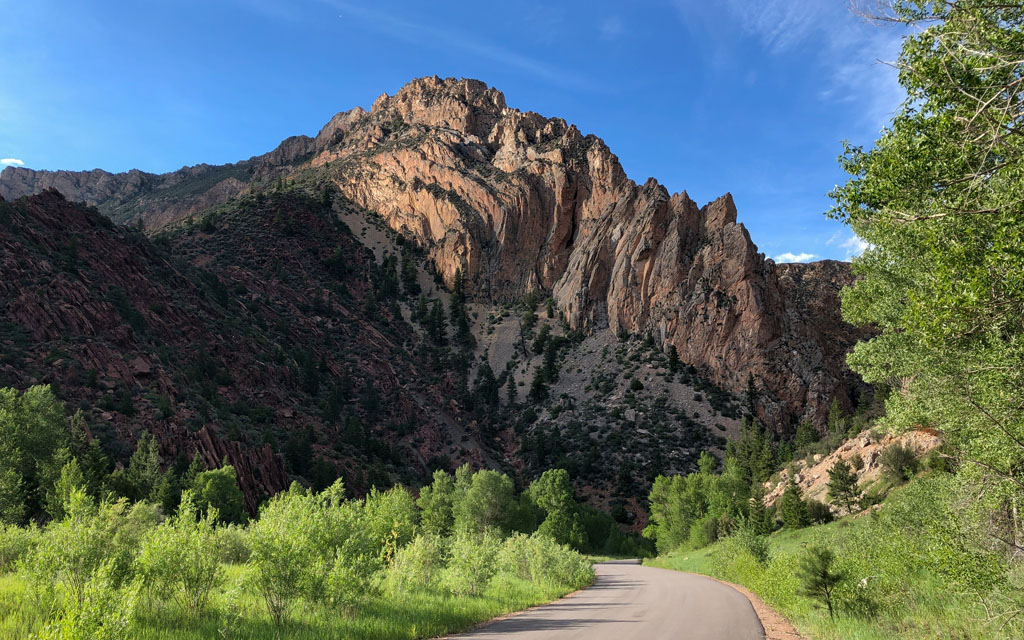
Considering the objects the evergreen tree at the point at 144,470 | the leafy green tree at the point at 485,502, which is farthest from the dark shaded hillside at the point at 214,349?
the leafy green tree at the point at 485,502

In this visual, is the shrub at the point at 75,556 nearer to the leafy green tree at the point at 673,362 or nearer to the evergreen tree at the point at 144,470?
the evergreen tree at the point at 144,470

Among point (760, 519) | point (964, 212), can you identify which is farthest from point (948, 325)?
point (760, 519)

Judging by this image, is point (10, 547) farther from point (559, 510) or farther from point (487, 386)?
point (487, 386)

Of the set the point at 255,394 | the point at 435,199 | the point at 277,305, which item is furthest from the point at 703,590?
the point at 435,199

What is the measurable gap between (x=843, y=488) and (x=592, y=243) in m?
101

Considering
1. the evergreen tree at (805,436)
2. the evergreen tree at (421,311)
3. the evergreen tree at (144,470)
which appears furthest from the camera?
the evergreen tree at (421,311)

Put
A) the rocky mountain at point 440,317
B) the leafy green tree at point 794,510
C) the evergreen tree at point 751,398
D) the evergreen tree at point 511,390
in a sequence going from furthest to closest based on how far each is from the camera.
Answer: the evergreen tree at point 511,390 < the evergreen tree at point 751,398 < the rocky mountain at point 440,317 < the leafy green tree at point 794,510

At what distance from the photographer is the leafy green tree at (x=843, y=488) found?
4547 centimetres

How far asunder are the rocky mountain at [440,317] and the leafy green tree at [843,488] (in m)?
47.9

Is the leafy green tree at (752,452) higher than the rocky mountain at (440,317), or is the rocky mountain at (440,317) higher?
the rocky mountain at (440,317)

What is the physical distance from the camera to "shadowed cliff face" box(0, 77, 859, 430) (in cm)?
10981

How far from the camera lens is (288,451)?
7381 cm

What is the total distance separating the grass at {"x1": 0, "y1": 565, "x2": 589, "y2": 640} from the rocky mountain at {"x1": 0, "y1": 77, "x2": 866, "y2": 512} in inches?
2183

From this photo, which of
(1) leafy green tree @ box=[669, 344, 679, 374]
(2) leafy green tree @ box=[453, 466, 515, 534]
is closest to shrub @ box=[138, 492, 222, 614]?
(2) leafy green tree @ box=[453, 466, 515, 534]
